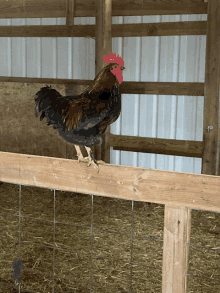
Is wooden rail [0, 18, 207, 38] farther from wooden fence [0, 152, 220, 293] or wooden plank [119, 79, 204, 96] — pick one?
wooden fence [0, 152, 220, 293]

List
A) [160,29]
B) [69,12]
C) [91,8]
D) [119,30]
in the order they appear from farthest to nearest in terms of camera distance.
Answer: [69,12] < [91,8] < [119,30] < [160,29]

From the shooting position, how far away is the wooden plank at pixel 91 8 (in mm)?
4793

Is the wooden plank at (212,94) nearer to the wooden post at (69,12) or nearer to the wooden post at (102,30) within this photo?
the wooden post at (102,30)

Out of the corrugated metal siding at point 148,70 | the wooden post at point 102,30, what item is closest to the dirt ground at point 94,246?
the corrugated metal siding at point 148,70

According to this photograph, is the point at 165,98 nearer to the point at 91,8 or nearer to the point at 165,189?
the point at 91,8

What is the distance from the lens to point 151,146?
520 centimetres

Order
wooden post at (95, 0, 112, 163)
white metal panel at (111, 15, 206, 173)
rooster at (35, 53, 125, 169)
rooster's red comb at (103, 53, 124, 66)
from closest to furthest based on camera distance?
1. rooster at (35, 53, 125, 169)
2. rooster's red comb at (103, 53, 124, 66)
3. white metal panel at (111, 15, 206, 173)
4. wooden post at (95, 0, 112, 163)

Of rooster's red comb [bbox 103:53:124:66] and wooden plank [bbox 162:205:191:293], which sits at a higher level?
rooster's red comb [bbox 103:53:124:66]

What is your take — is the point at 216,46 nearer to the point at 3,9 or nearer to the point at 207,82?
the point at 207,82

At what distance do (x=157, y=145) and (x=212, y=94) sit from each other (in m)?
1.07

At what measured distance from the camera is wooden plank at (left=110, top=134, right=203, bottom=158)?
16.4ft

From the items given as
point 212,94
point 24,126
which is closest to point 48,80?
point 24,126

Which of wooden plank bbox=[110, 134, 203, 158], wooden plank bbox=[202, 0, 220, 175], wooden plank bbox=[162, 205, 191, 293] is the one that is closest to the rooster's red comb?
wooden plank bbox=[162, 205, 191, 293]

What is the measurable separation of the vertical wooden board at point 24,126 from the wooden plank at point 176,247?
13.9 ft
